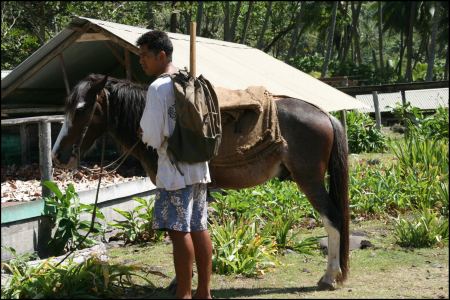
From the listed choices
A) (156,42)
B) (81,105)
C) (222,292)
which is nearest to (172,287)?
(222,292)

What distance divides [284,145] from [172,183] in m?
1.31

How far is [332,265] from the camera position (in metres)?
5.32

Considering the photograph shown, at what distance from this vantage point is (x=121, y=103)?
203 inches

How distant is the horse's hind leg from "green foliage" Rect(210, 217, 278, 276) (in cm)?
82

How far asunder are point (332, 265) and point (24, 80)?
6.38m

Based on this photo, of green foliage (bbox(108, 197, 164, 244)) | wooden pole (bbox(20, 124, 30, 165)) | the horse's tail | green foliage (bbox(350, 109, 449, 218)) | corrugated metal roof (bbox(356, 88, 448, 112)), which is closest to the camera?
the horse's tail

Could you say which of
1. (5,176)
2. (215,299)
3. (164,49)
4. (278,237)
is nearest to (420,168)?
(278,237)

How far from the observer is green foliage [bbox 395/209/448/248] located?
6.68m

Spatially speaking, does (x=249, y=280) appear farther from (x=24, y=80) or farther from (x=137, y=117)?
(x=24, y=80)

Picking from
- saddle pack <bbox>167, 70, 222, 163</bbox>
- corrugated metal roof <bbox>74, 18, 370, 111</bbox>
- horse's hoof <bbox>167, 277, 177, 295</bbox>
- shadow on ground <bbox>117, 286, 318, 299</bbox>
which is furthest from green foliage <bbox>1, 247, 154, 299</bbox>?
corrugated metal roof <bbox>74, 18, 370, 111</bbox>

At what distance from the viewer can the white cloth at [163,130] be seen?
4.39 m

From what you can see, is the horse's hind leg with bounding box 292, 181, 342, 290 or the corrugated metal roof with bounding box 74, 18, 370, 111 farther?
the corrugated metal roof with bounding box 74, 18, 370, 111

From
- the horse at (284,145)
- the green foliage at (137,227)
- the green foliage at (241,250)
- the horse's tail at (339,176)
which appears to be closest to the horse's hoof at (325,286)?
the horse at (284,145)

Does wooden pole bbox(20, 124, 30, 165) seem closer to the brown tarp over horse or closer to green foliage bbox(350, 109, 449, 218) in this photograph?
green foliage bbox(350, 109, 449, 218)
